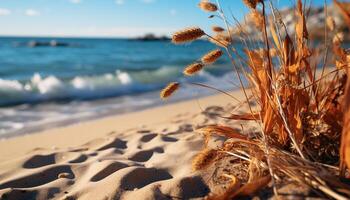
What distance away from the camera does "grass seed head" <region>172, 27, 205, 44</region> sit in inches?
64.4

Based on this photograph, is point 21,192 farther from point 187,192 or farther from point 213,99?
point 213,99

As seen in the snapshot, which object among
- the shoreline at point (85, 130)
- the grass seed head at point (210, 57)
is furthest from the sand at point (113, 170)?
the grass seed head at point (210, 57)

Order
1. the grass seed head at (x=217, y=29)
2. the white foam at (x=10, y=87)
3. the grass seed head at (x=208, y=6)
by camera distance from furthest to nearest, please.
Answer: the white foam at (x=10, y=87) → the grass seed head at (x=217, y=29) → the grass seed head at (x=208, y=6)

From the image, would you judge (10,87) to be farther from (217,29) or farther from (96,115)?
(217,29)

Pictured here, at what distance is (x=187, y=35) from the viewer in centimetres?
167

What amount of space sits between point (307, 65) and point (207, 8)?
0.54m

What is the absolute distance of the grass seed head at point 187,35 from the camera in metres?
1.64

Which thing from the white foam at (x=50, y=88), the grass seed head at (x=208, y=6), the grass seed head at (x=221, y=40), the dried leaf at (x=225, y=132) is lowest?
the dried leaf at (x=225, y=132)

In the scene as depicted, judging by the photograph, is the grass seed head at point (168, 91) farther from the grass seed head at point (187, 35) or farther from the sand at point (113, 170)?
the sand at point (113, 170)

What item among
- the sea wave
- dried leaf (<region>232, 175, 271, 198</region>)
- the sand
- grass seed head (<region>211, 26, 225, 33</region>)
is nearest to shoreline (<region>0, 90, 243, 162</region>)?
the sand

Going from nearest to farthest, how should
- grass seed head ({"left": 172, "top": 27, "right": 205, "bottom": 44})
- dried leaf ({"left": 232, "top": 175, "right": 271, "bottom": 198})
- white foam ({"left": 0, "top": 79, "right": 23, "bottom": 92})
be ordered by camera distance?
dried leaf ({"left": 232, "top": 175, "right": 271, "bottom": 198}) < grass seed head ({"left": 172, "top": 27, "right": 205, "bottom": 44}) < white foam ({"left": 0, "top": 79, "right": 23, "bottom": 92})

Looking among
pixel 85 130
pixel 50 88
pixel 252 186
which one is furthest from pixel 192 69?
pixel 50 88

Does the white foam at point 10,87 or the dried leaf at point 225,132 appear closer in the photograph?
the dried leaf at point 225,132

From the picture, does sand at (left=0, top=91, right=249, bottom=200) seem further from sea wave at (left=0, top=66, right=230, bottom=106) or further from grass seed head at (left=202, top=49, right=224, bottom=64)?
sea wave at (left=0, top=66, right=230, bottom=106)
